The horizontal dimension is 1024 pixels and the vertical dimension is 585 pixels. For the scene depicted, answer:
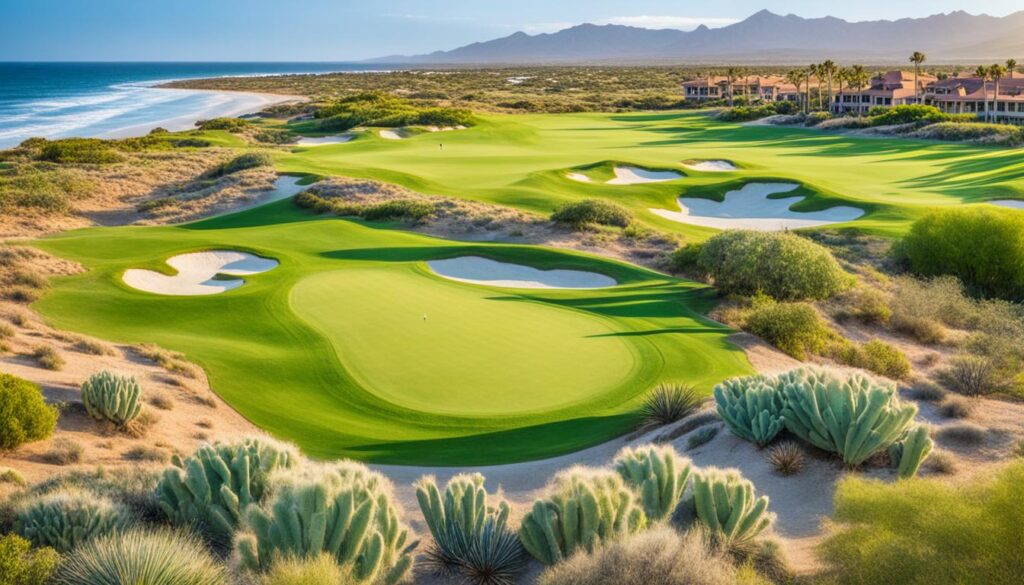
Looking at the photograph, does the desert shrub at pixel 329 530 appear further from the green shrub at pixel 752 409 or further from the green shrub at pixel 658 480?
the green shrub at pixel 752 409

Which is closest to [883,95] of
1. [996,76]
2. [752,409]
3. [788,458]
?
[996,76]

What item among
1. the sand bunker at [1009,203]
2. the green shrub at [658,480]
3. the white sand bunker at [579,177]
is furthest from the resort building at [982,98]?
the green shrub at [658,480]

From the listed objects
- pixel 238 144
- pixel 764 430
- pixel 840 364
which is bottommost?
pixel 840 364

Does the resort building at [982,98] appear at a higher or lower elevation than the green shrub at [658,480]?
higher

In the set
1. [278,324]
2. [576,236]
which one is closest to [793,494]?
[278,324]

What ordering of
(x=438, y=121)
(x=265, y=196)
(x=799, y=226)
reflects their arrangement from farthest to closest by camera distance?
(x=438, y=121), (x=265, y=196), (x=799, y=226)

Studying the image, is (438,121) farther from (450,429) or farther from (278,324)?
(450,429)

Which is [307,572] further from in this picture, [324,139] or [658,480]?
[324,139]
